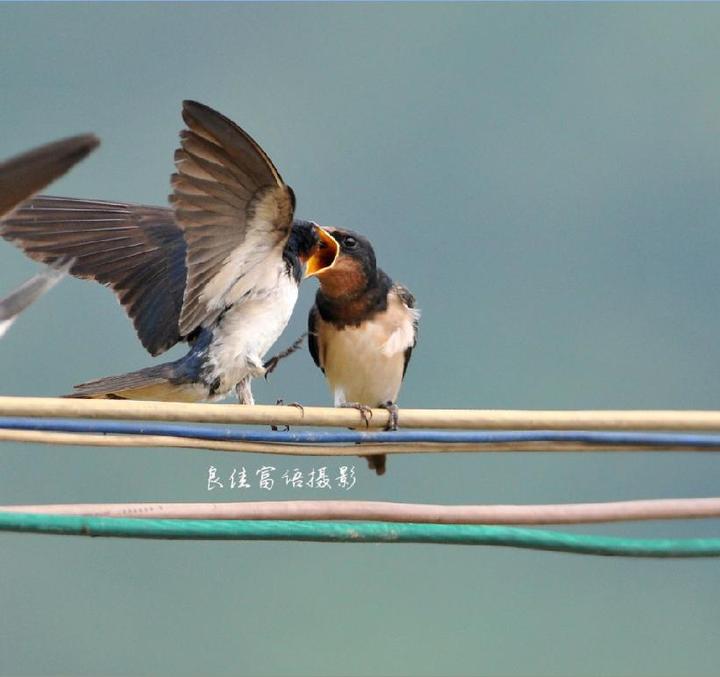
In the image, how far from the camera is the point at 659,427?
2.01 metres

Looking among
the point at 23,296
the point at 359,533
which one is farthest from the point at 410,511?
the point at 23,296

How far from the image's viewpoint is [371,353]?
357 centimetres

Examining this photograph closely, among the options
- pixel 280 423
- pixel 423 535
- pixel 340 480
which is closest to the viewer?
pixel 423 535

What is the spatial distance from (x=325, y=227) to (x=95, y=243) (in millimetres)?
568

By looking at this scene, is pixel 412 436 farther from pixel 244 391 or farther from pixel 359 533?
pixel 244 391

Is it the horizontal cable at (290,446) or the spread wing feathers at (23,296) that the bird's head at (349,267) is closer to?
the spread wing feathers at (23,296)

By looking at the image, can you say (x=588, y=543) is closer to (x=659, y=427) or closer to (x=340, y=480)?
(x=659, y=427)

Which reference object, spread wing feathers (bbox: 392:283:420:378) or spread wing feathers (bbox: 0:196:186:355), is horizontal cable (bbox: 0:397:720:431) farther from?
spread wing feathers (bbox: 392:283:420:378)

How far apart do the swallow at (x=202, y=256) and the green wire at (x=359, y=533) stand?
1.07 metres

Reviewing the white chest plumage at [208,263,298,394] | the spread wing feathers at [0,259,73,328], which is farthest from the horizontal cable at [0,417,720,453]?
the white chest plumage at [208,263,298,394]

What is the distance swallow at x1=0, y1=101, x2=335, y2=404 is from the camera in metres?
2.68

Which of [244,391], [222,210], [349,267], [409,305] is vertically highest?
[222,210]

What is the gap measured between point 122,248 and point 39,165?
5.44 ft

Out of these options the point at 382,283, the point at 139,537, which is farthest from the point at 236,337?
the point at 139,537
